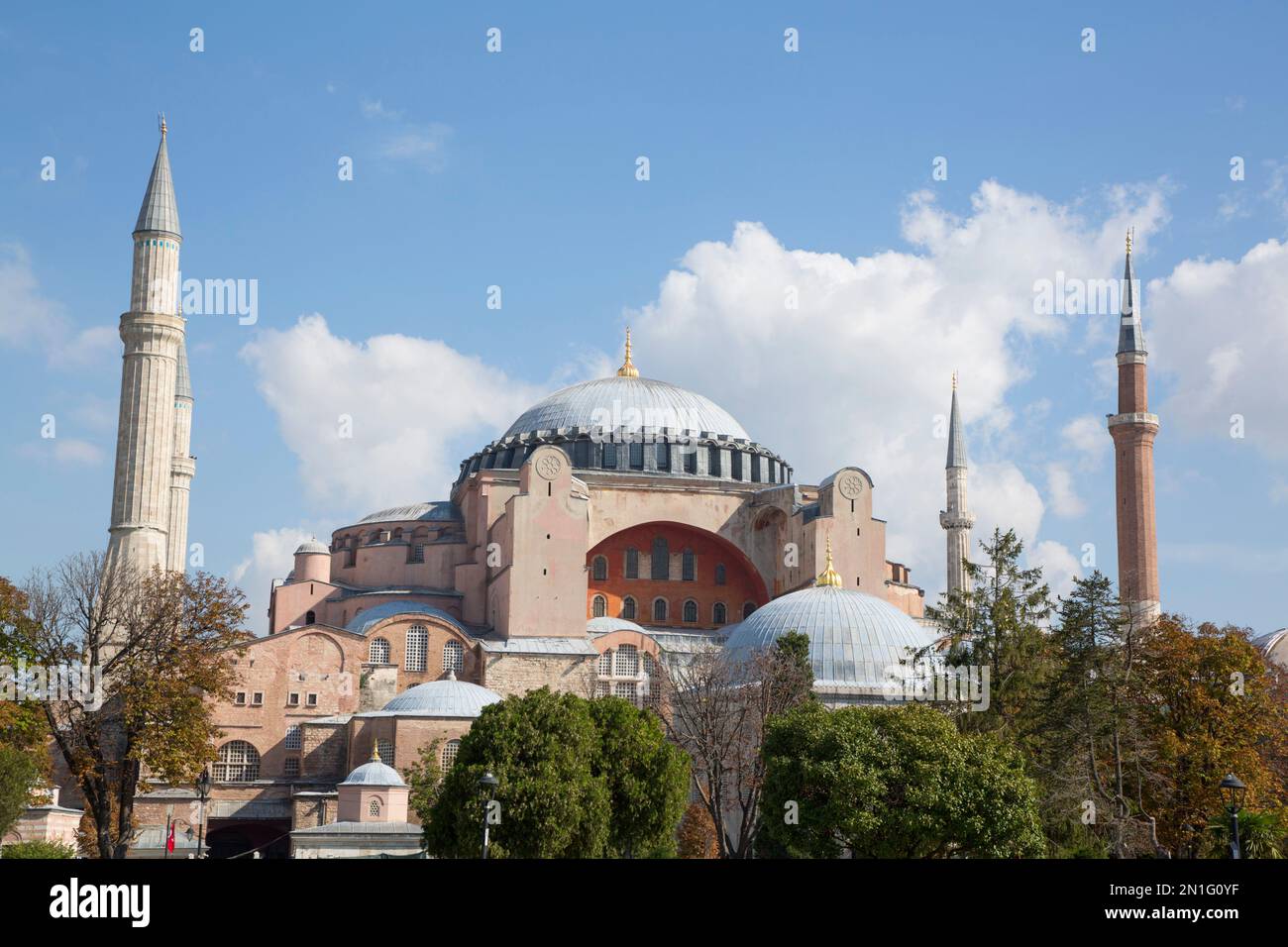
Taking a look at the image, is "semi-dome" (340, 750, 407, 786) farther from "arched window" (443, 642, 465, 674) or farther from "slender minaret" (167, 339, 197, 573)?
"slender minaret" (167, 339, 197, 573)

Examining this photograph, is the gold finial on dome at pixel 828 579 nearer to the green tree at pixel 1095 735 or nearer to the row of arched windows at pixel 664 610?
the row of arched windows at pixel 664 610

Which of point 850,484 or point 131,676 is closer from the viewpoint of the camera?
point 131,676

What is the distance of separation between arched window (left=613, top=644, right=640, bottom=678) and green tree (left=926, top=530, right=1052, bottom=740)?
574 inches

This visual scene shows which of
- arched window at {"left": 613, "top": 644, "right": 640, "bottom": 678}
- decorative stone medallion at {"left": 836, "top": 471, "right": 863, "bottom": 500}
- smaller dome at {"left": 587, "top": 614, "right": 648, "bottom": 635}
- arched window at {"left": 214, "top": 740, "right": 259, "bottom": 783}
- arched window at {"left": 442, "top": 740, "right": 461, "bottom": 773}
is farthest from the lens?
decorative stone medallion at {"left": 836, "top": 471, "right": 863, "bottom": 500}

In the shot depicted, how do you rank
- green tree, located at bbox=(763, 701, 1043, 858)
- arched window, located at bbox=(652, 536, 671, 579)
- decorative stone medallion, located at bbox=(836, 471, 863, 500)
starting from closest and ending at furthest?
green tree, located at bbox=(763, 701, 1043, 858), decorative stone medallion, located at bbox=(836, 471, 863, 500), arched window, located at bbox=(652, 536, 671, 579)

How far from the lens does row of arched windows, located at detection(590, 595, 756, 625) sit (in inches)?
2020

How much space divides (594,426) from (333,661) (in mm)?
13826

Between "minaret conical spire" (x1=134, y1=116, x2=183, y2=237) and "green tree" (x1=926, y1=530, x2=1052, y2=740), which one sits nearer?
"green tree" (x1=926, y1=530, x2=1052, y2=740)

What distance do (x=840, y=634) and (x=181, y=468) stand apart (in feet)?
82.1

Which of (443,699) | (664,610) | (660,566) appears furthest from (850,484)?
(443,699)

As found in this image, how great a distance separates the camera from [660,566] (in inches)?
2061

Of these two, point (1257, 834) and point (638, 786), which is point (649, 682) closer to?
point (638, 786)

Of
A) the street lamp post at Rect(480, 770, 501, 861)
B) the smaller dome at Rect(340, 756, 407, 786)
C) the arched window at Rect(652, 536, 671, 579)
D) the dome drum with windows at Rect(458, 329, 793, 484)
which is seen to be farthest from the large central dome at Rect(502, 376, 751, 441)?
the street lamp post at Rect(480, 770, 501, 861)

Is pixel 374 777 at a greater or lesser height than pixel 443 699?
lesser
